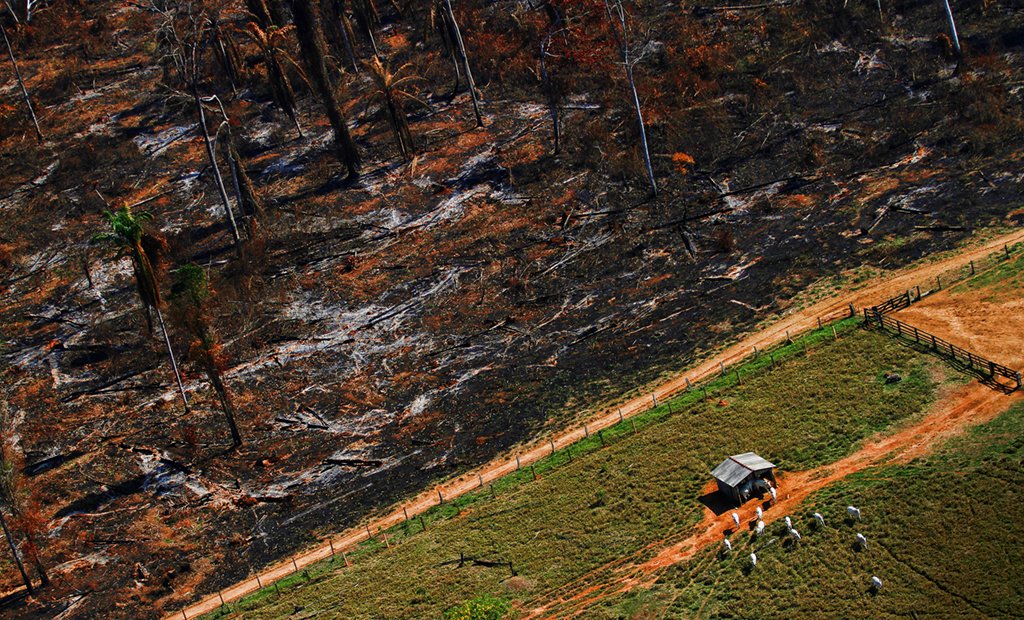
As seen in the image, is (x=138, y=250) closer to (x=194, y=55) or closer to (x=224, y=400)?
(x=224, y=400)

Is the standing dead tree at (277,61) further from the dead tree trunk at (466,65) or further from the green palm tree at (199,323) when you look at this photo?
the green palm tree at (199,323)

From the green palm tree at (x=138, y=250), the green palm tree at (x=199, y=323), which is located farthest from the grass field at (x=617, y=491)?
the green palm tree at (x=138, y=250)

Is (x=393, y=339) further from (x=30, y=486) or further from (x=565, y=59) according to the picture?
(x=565, y=59)

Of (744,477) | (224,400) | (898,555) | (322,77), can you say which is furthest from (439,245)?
(898,555)

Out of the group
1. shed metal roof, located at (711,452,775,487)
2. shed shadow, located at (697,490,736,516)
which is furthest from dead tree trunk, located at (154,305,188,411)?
shed metal roof, located at (711,452,775,487)

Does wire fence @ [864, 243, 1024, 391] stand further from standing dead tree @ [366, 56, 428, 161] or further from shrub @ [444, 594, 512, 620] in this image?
standing dead tree @ [366, 56, 428, 161]

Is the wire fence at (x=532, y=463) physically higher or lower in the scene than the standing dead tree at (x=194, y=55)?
lower

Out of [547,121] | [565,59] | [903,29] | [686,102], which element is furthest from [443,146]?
[903,29]
